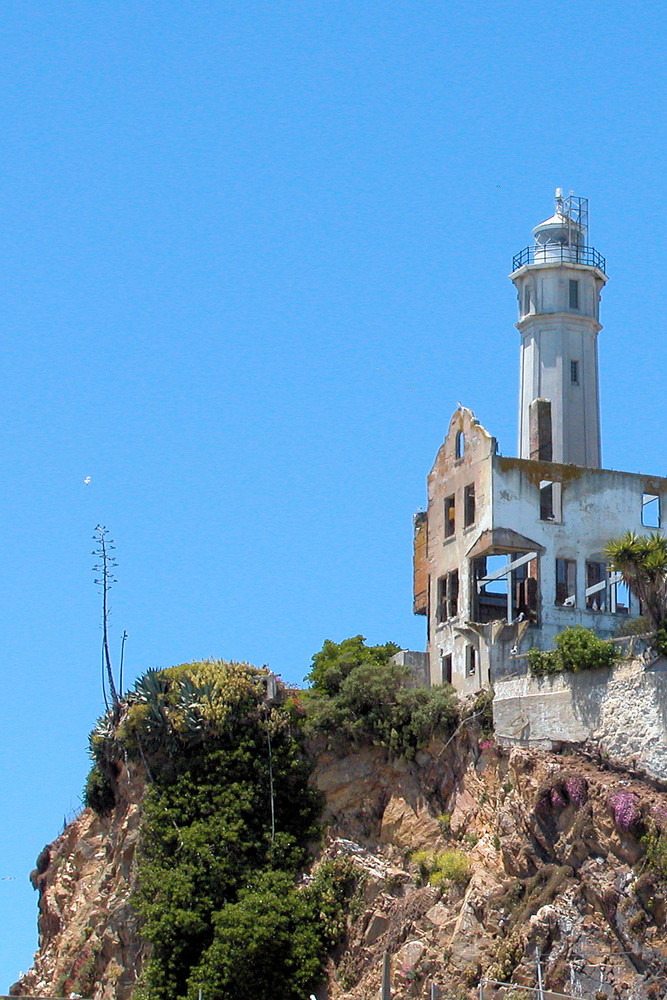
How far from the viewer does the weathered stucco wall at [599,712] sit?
150 ft

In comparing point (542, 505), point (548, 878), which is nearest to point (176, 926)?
point (548, 878)

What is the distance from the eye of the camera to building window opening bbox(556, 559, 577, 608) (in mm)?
53406

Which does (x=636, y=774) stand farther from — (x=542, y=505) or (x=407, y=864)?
(x=542, y=505)

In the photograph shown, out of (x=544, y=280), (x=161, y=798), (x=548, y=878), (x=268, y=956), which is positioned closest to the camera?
(x=548, y=878)

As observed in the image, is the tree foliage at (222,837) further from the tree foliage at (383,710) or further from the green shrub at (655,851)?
the green shrub at (655,851)

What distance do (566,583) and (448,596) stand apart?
330cm

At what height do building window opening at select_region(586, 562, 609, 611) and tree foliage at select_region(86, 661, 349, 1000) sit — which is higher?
building window opening at select_region(586, 562, 609, 611)

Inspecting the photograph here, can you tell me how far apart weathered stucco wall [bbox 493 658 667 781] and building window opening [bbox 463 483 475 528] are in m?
6.57

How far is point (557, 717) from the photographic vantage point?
157 ft

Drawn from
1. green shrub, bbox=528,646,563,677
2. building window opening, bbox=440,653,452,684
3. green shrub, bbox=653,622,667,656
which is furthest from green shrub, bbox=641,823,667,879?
building window opening, bbox=440,653,452,684

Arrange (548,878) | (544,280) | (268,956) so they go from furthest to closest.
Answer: (544,280), (268,956), (548,878)

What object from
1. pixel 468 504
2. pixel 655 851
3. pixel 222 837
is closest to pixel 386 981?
pixel 222 837

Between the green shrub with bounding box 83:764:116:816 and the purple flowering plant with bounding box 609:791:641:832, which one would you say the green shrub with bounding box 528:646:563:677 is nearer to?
the purple flowering plant with bounding box 609:791:641:832

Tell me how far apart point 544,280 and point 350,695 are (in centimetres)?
1647
